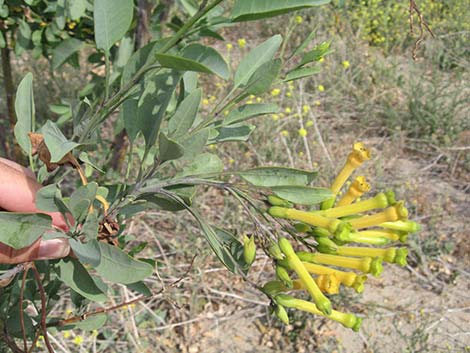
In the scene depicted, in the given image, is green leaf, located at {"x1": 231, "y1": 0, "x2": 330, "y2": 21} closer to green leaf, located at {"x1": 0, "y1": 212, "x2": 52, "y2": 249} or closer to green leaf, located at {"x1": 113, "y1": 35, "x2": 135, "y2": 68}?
green leaf, located at {"x1": 0, "y1": 212, "x2": 52, "y2": 249}

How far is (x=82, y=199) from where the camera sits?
2.27 ft

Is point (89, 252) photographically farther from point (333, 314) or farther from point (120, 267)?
point (333, 314)

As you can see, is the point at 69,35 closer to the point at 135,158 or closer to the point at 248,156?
the point at 135,158

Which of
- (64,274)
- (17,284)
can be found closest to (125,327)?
(17,284)

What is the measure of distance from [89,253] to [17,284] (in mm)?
502

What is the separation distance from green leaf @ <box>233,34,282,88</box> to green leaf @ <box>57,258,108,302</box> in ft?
1.18

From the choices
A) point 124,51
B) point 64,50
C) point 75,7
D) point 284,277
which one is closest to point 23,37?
point 64,50

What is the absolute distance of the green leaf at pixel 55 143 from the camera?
66 cm

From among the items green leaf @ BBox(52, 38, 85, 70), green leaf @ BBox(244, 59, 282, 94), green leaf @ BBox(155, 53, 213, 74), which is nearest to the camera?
green leaf @ BBox(155, 53, 213, 74)

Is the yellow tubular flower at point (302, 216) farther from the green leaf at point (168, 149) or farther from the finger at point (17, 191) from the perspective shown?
the finger at point (17, 191)

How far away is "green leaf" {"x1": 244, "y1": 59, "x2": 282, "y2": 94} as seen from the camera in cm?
71

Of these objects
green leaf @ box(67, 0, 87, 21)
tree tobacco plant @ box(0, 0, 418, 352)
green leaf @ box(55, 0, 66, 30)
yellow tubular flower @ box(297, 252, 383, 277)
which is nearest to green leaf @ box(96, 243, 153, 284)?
tree tobacco plant @ box(0, 0, 418, 352)

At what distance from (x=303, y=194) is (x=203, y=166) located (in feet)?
0.74

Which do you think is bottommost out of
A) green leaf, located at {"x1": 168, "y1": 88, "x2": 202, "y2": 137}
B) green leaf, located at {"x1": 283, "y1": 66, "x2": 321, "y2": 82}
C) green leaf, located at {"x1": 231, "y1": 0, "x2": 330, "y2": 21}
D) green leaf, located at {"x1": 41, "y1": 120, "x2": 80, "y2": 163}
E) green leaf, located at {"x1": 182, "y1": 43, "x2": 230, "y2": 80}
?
green leaf, located at {"x1": 41, "y1": 120, "x2": 80, "y2": 163}
